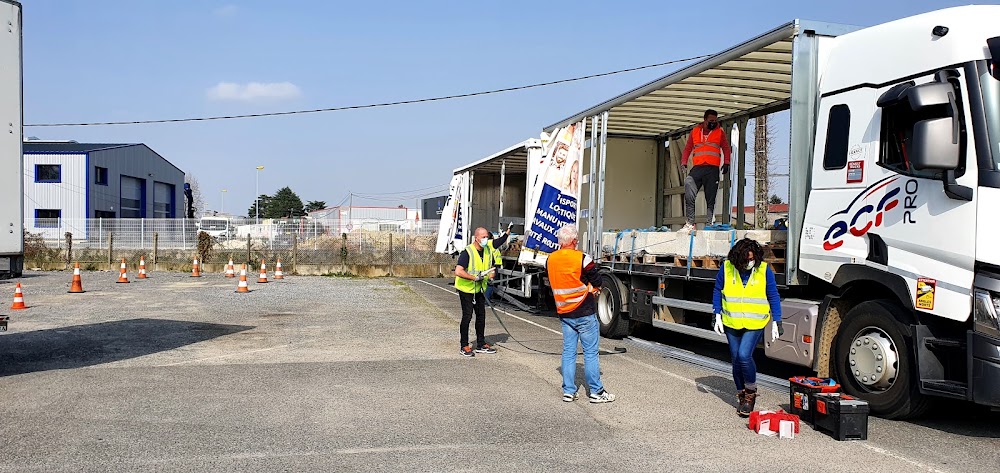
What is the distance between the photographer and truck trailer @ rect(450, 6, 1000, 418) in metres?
6.06

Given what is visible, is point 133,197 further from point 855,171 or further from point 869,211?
point 869,211

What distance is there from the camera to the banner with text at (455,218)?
20.4m

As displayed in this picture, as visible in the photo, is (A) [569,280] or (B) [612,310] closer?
(A) [569,280]

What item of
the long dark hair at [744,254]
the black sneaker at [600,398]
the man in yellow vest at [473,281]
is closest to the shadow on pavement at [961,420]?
the long dark hair at [744,254]

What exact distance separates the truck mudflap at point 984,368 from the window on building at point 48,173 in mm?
52782

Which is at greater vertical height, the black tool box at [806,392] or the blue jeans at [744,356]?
the blue jeans at [744,356]

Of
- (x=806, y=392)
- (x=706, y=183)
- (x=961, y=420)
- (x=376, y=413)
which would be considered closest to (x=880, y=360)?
(x=806, y=392)

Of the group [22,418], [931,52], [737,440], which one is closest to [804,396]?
[737,440]

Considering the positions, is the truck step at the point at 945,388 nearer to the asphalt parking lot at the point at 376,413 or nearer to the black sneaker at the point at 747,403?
the asphalt parking lot at the point at 376,413

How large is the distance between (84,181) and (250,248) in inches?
935

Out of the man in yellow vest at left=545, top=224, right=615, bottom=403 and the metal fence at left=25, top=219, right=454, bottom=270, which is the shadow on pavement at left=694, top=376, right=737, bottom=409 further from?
the metal fence at left=25, top=219, right=454, bottom=270

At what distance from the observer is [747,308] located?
271 inches

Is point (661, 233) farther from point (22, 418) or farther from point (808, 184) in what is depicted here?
point (22, 418)

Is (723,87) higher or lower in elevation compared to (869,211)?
higher
